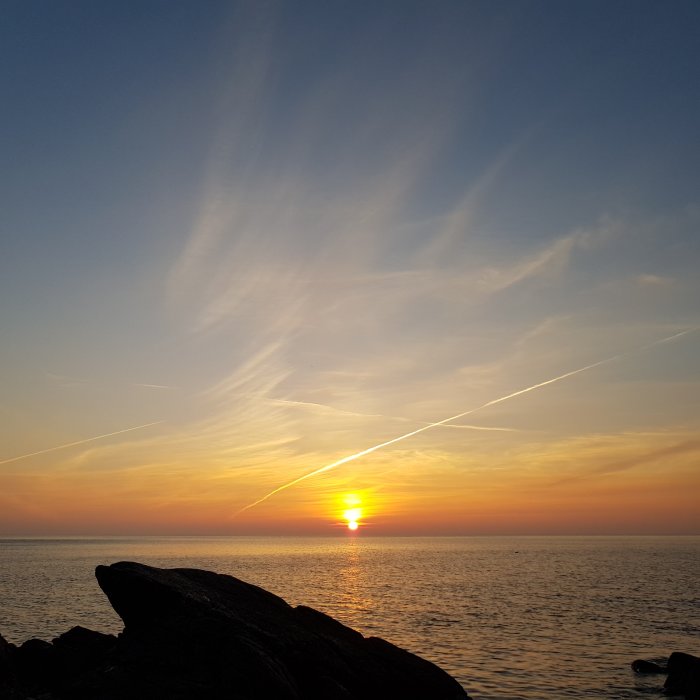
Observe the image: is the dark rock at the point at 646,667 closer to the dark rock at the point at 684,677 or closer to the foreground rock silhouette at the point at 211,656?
the dark rock at the point at 684,677

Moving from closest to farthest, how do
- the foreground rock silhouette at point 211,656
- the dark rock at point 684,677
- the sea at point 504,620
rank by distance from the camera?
1. the foreground rock silhouette at point 211,656
2. the dark rock at point 684,677
3. the sea at point 504,620

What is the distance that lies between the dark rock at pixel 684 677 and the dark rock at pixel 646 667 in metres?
2.53

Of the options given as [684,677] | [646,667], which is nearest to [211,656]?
[684,677]

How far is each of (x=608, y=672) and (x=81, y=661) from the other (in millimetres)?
26436

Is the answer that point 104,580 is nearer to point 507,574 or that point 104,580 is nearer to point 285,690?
point 285,690

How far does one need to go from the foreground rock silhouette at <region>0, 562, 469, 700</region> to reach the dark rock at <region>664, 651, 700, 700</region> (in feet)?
38.1

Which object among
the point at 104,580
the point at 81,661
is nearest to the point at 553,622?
the point at 81,661

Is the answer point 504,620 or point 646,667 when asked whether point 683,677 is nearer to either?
point 646,667

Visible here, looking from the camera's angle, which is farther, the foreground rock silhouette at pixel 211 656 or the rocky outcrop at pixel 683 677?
the rocky outcrop at pixel 683 677

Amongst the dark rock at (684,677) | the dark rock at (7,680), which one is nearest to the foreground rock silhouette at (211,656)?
the dark rock at (7,680)

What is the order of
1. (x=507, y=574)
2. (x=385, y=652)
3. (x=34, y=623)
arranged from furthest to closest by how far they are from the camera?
(x=507, y=574), (x=34, y=623), (x=385, y=652)

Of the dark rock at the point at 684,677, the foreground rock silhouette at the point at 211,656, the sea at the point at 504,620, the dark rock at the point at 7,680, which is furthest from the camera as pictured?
the sea at the point at 504,620

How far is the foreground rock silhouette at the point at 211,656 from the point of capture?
17.1 meters

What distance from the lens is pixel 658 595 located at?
2832 inches
